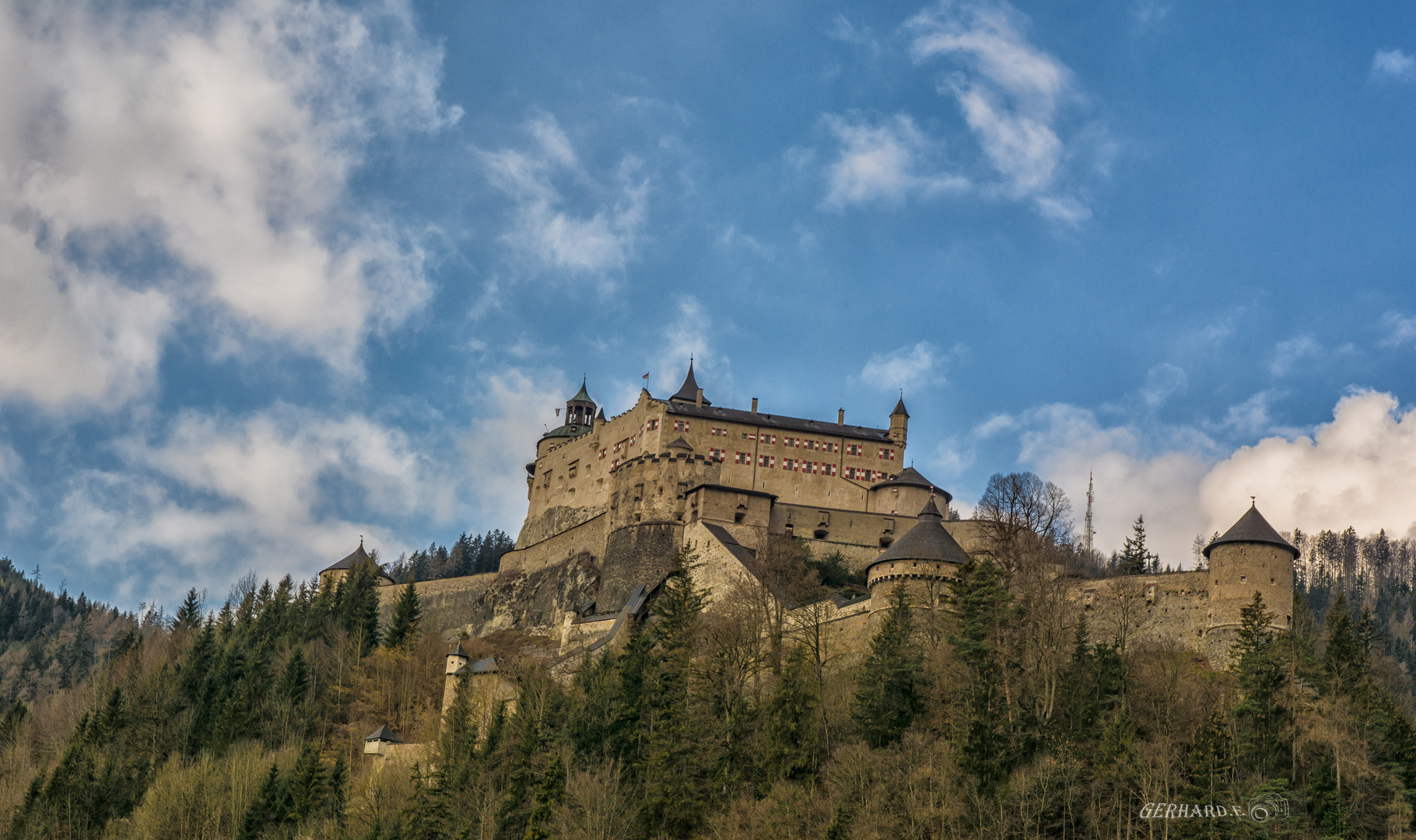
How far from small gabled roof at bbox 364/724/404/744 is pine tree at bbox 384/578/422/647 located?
414 inches

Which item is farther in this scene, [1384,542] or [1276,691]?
[1384,542]

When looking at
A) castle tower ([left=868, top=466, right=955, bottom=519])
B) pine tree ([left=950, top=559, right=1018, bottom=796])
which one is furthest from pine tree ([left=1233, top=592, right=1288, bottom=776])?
castle tower ([left=868, top=466, right=955, bottom=519])

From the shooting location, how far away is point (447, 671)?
54.1 m

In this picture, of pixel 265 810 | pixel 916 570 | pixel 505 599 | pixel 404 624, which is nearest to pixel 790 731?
pixel 916 570

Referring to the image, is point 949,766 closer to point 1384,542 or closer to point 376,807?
point 376,807

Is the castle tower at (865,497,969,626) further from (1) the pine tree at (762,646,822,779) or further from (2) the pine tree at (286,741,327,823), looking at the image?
(2) the pine tree at (286,741,327,823)

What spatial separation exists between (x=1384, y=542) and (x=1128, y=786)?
107212 millimetres

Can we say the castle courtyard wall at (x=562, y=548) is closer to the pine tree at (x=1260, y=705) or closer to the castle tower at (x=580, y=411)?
the castle tower at (x=580, y=411)

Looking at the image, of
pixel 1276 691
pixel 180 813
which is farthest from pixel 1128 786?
pixel 180 813

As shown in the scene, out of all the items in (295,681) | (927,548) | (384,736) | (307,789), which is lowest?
(307,789)

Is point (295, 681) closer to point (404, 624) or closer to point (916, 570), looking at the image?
point (404, 624)

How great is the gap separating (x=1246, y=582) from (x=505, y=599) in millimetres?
42533

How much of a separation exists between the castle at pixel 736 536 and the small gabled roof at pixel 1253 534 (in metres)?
0.06

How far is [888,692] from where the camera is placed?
39.2 metres
